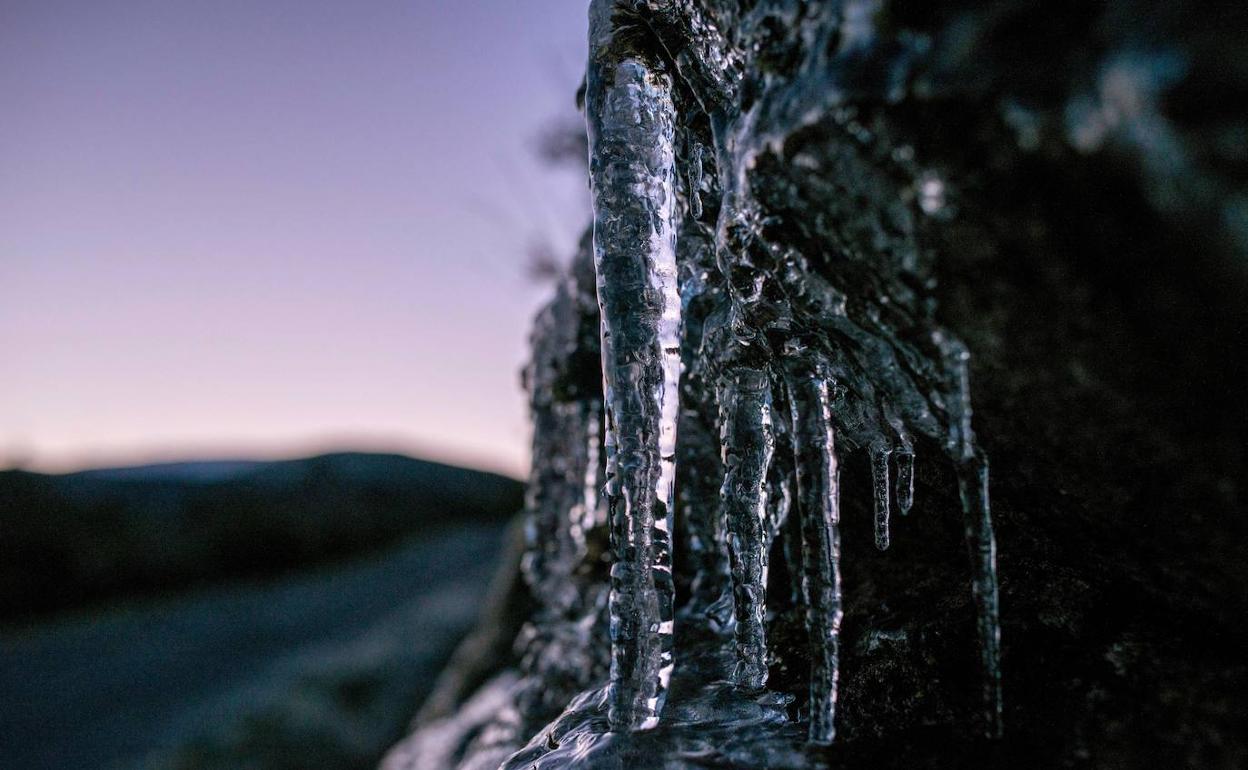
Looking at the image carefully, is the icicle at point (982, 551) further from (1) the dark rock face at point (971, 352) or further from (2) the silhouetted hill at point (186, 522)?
(2) the silhouetted hill at point (186, 522)

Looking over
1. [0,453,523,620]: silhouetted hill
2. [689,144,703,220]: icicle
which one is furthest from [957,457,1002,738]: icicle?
[0,453,523,620]: silhouetted hill

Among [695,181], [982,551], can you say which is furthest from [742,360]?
[982,551]

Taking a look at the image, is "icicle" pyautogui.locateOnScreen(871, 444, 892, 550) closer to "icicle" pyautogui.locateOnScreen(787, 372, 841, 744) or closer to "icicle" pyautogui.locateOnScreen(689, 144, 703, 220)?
"icicle" pyautogui.locateOnScreen(787, 372, 841, 744)

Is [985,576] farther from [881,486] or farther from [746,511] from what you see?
[746,511]

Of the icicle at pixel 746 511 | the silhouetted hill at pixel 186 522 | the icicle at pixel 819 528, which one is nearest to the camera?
the icicle at pixel 819 528

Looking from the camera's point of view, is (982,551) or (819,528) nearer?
(982,551)

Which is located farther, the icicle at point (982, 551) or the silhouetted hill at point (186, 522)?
the silhouetted hill at point (186, 522)

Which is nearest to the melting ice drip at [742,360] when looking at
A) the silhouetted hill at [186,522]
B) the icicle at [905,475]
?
the icicle at [905,475]
